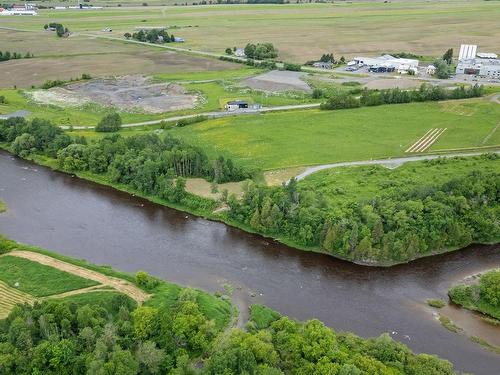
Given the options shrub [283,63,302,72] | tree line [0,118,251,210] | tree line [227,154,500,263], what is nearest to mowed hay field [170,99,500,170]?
tree line [0,118,251,210]

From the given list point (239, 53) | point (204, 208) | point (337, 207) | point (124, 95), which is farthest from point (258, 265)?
point (239, 53)

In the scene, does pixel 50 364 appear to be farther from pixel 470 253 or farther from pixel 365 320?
pixel 470 253

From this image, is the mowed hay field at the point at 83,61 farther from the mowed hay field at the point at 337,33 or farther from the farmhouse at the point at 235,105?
the farmhouse at the point at 235,105

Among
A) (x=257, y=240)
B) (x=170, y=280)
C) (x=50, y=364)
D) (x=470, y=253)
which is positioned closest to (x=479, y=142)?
(x=470, y=253)

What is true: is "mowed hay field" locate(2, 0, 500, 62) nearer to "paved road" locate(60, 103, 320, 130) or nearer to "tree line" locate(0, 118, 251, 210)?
"paved road" locate(60, 103, 320, 130)

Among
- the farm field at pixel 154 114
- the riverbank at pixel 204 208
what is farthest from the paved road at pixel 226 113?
the riverbank at pixel 204 208

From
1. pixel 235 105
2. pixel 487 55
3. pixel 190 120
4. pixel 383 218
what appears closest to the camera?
pixel 383 218

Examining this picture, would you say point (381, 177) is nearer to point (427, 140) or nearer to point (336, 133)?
point (427, 140)
